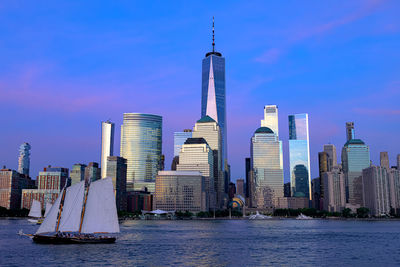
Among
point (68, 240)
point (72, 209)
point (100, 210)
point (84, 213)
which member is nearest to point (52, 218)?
point (72, 209)

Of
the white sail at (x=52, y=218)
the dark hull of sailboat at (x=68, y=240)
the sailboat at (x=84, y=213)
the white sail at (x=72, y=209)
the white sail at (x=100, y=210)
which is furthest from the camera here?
the dark hull of sailboat at (x=68, y=240)

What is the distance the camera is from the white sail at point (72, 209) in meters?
94.9

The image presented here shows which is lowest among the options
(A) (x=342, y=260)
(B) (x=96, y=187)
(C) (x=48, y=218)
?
(A) (x=342, y=260)

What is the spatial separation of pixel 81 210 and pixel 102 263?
81.8ft

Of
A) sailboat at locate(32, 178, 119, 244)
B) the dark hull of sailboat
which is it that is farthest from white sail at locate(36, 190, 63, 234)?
the dark hull of sailboat

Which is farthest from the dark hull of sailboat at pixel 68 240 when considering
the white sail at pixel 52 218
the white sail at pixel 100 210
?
the white sail at pixel 100 210

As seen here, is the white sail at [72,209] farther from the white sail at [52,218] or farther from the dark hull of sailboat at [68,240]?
the dark hull of sailboat at [68,240]

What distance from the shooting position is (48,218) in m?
96.2

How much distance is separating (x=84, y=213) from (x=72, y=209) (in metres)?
2.92

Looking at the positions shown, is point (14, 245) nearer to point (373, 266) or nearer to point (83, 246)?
point (83, 246)

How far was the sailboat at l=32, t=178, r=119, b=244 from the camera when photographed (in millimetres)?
93688

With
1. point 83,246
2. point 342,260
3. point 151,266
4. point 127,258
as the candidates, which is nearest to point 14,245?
point 83,246

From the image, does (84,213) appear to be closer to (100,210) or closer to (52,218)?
(100,210)

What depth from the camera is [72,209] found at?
9531 cm
